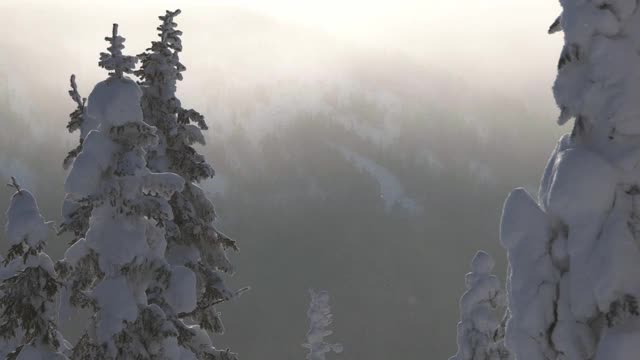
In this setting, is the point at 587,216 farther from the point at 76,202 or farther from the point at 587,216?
the point at 76,202

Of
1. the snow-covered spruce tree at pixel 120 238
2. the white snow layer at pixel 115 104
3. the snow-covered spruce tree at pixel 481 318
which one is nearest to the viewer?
the snow-covered spruce tree at pixel 120 238

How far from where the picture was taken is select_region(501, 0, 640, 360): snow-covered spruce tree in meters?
8.90

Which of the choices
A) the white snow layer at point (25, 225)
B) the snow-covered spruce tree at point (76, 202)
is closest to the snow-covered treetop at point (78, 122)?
the snow-covered spruce tree at point (76, 202)

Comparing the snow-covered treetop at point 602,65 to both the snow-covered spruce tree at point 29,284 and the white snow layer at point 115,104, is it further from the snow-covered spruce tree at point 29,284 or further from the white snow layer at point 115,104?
the snow-covered spruce tree at point 29,284

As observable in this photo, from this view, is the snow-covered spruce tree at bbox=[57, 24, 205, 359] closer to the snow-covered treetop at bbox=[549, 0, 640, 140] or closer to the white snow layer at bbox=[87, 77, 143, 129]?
the white snow layer at bbox=[87, 77, 143, 129]

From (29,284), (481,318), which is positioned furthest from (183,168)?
(481,318)

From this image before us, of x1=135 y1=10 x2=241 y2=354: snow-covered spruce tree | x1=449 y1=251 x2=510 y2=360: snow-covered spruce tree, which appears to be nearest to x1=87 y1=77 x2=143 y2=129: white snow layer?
x1=135 y1=10 x2=241 y2=354: snow-covered spruce tree

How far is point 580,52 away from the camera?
9.48m

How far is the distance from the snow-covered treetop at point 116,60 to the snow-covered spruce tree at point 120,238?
0.50m

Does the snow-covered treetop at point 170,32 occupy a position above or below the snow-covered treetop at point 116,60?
above

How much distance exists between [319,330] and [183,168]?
3765 centimetres

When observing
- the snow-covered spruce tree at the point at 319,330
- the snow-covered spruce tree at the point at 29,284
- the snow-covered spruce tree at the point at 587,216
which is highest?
the snow-covered spruce tree at the point at 319,330

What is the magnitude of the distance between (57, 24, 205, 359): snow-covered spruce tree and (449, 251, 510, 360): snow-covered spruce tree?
47.5ft

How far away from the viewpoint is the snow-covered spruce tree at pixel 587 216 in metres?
8.90
